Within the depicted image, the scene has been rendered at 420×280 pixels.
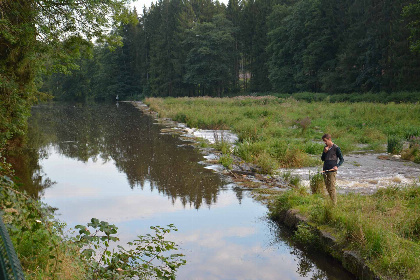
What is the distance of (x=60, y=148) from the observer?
20469mm

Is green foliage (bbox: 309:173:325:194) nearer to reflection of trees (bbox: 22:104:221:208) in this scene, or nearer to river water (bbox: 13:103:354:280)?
river water (bbox: 13:103:354:280)

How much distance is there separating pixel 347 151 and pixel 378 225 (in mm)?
10623

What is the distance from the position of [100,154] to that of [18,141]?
3.76 meters

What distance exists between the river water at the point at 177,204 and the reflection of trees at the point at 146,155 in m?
0.04

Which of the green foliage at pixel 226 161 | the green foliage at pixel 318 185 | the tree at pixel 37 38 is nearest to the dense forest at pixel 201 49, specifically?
the tree at pixel 37 38

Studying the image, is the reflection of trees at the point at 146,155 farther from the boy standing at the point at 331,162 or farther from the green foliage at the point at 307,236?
the boy standing at the point at 331,162

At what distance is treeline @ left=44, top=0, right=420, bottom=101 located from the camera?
140 feet

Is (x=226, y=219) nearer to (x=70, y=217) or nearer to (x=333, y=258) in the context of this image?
(x=333, y=258)

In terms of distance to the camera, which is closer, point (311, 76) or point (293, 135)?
point (293, 135)

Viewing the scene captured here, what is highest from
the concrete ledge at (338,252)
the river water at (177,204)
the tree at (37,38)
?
the tree at (37,38)

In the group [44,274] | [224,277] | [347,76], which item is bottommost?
[224,277]

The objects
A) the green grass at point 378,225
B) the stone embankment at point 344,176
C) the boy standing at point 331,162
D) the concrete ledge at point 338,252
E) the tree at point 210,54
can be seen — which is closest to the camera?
the green grass at point 378,225

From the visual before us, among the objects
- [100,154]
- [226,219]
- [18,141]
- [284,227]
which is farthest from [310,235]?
[18,141]

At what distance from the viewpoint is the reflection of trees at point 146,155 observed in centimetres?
1216
